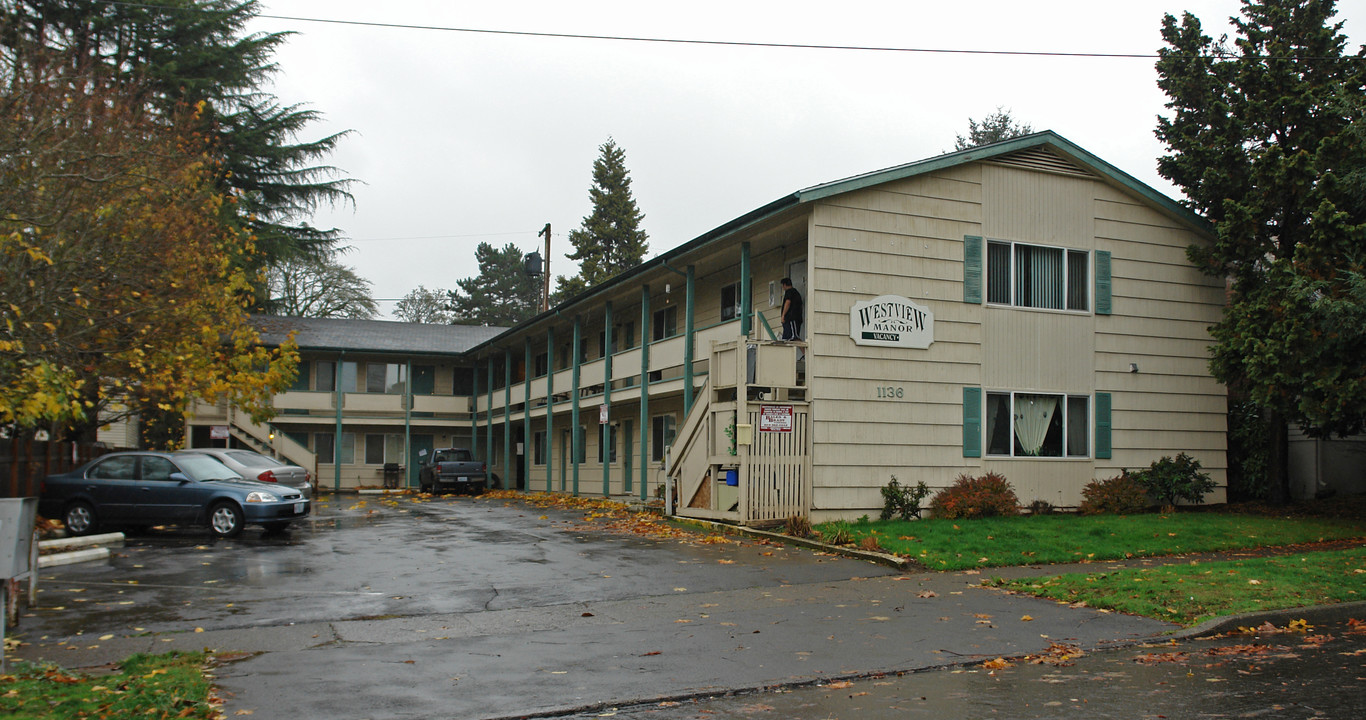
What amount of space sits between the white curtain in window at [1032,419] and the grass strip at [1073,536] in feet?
5.22

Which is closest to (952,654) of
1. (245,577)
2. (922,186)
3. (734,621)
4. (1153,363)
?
(734,621)

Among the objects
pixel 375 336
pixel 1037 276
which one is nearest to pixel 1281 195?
pixel 1037 276

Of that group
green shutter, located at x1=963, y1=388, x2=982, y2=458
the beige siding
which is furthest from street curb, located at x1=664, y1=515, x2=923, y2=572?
green shutter, located at x1=963, y1=388, x2=982, y2=458

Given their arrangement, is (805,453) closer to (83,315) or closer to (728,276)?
(728,276)

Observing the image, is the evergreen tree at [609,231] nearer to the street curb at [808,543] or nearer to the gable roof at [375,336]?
the gable roof at [375,336]

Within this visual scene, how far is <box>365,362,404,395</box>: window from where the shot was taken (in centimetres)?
4359

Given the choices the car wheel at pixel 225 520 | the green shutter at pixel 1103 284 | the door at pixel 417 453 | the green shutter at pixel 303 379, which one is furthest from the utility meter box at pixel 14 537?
the green shutter at pixel 303 379

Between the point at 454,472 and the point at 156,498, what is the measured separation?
1855cm

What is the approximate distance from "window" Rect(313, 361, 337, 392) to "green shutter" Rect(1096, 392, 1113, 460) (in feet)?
105

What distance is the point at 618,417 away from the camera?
102ft

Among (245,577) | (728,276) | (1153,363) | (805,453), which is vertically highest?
(728,276)

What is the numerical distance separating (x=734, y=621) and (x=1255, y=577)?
6042 millimetres

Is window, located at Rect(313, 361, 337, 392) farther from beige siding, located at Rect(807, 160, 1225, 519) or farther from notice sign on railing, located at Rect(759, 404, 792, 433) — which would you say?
beige siding, located at Rect(807, 160, 1225, 519)

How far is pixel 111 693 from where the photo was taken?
652 centimetres
